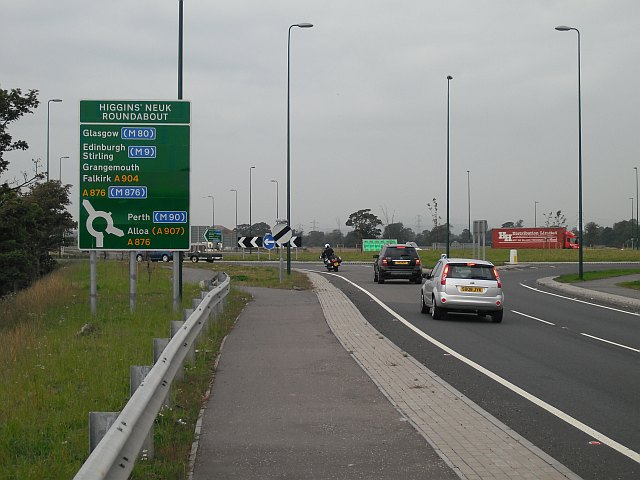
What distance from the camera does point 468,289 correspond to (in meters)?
19.0

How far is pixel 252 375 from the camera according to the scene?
35.3ft

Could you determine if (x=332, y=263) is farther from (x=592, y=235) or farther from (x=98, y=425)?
(x=592, y=235)

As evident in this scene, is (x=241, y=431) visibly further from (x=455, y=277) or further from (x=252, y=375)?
(x=455, y=277)

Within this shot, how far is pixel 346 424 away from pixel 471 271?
472 inches

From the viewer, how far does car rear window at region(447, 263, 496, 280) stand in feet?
62.8

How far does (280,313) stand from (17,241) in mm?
9067

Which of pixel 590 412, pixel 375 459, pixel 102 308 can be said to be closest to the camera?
pixel 375 459

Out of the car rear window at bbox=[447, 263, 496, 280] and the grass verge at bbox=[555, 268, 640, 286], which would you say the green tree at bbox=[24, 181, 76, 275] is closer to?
the grass verge at bbox=[555, 268, 640, 286]

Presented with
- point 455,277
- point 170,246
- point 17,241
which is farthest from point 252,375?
point 17,241

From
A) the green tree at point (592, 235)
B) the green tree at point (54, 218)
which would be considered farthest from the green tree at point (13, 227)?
the green tree at point (592, 235)

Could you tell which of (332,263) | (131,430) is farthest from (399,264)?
(131,430)

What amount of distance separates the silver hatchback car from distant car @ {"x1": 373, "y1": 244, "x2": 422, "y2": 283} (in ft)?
50.3

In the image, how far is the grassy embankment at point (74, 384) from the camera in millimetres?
6227

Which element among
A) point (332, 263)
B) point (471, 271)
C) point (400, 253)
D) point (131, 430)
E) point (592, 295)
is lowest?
point (592, 295)
